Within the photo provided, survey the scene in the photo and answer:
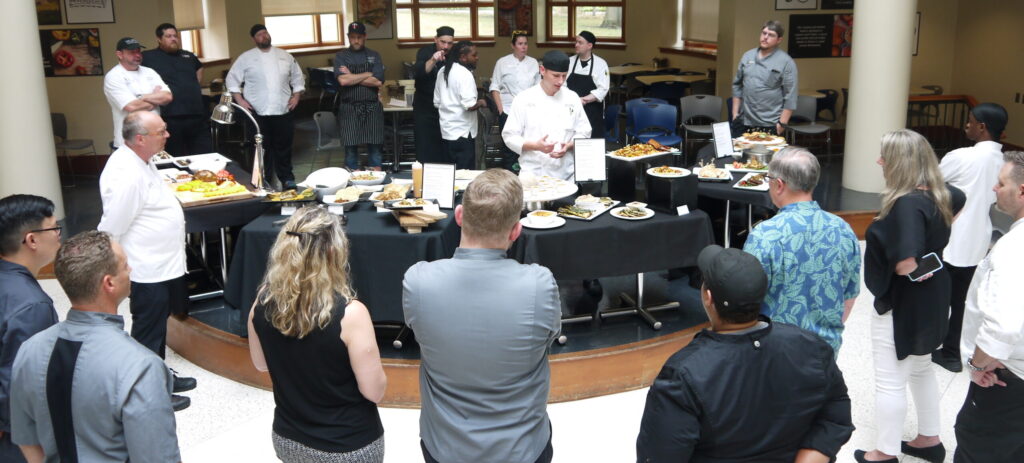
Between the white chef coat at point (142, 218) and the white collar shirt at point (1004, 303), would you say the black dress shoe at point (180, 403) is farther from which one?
the white collar shirt at point (1004, 303)

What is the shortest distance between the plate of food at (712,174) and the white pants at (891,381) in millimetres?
2192

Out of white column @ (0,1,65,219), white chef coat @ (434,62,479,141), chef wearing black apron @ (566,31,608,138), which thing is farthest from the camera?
chef wearing black apron @ (566,31,608,138)

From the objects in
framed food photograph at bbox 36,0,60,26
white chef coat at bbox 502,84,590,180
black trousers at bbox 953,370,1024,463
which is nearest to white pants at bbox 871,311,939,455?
black trousers at bbox 953,370,1024,463

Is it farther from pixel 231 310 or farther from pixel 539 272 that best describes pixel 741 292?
pixel 231 310

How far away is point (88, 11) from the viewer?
951cm

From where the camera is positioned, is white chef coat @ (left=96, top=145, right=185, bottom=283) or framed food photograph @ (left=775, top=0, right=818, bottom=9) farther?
framed food photograph @ (left=775, top=0, right=818, bottom=9)

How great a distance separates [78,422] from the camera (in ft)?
7.38

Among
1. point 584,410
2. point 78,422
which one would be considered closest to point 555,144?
point 584,410

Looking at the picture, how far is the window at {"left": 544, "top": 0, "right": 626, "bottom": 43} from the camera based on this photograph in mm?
14406

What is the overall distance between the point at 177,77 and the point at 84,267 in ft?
18.4

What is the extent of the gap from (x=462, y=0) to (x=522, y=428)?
1332 centimetres

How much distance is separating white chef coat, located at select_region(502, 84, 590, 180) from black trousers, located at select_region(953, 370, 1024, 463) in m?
2.91

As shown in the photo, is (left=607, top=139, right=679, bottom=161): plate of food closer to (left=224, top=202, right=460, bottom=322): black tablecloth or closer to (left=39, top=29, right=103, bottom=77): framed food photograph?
(left=224, top=202, right=460, bottom=322): black tablecloth

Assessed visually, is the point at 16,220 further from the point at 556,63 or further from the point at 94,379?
the point at 556,63
